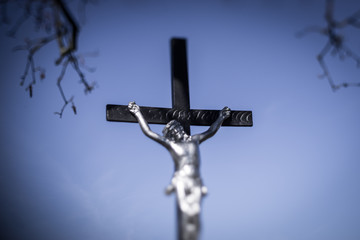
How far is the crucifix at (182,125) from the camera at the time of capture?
3379 millimetres

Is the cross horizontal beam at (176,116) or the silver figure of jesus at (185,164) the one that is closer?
the silver figure of jesus at (185,164)

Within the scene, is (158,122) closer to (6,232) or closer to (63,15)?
(63,15)

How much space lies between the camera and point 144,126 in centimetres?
430

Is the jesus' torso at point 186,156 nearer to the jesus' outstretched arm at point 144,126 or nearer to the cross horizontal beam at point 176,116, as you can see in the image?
the jesus' outstretched arm at point 144,126

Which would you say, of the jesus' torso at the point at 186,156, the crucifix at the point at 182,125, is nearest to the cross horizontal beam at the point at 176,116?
the crucifix at the point at 182,125

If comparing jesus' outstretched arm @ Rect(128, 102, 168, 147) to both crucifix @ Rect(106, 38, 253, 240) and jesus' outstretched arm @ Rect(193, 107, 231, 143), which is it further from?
jesus' outstretched arm @ Rect(193, 107, 231, 143)

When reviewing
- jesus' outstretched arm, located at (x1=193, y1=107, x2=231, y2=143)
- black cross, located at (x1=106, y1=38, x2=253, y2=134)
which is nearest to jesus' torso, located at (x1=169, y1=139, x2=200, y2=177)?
jesus' outstretched arm, located at (x1=193, y1=107, x2=231, y2=143)

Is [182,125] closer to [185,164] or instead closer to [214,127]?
[214,127]

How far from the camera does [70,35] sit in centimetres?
222

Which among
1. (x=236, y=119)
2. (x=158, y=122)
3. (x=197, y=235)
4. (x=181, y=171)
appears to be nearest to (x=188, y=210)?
(x=197, y=235)

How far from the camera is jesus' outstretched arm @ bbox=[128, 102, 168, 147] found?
409 centimetres

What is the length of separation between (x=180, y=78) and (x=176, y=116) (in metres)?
0.53

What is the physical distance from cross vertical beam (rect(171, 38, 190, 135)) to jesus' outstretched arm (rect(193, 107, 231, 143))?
0.29m

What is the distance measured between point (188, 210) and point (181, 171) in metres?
0.49
